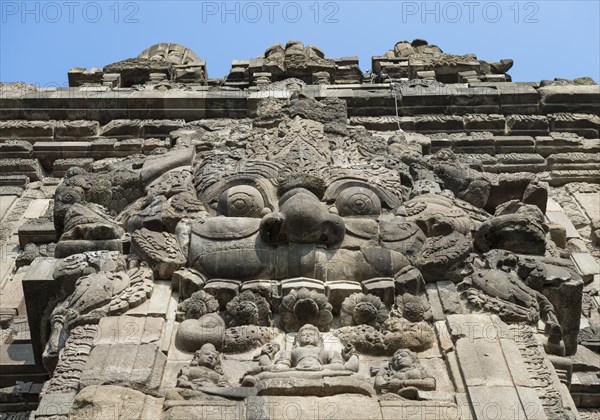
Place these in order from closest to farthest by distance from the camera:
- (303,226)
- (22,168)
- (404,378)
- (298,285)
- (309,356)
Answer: (404,378) < (309,356) < (298,285) < (303,226) < (22,168)

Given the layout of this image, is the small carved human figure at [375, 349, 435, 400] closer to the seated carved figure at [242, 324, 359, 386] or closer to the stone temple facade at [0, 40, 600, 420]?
the stone temple facade at [0, 40, 600, 420]

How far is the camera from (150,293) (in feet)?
18.1

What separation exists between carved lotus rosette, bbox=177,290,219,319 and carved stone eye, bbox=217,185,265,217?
78 cm

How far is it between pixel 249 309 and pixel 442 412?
4.56 ft

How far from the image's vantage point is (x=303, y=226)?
559 cm

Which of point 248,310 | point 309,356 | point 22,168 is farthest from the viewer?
point 22,168

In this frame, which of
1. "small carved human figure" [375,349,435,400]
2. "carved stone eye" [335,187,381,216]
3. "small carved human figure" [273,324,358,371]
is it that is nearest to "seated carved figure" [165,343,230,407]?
"small carved human figure" [273,324,358,371]

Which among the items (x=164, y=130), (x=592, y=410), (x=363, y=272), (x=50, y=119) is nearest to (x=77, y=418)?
(x=363, y=272)

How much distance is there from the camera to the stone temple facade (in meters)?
4.51

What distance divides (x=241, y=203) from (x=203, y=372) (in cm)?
165

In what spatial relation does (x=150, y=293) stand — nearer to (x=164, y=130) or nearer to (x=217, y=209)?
(x=217, y=209)

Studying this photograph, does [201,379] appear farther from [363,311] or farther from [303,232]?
[303,232]

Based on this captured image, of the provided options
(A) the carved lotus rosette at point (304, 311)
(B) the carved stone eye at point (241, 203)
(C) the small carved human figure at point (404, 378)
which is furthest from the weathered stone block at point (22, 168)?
(C) the small carved human figure at point (404, 378)

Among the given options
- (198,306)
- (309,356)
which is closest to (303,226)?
(198,306)
